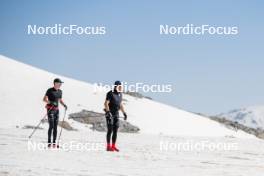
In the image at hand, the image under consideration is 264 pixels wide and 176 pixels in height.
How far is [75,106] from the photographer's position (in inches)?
1548

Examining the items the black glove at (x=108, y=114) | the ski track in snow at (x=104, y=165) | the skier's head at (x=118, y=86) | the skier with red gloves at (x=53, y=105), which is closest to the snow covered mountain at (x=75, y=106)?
the skier with red gloves at (x=53, y=105)

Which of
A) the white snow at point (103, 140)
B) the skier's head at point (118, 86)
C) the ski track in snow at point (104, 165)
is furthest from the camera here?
the skier's head at point (118, 86)

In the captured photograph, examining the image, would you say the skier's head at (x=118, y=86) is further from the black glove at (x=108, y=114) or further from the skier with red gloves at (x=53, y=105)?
the skier with red gloves at (x=53, y=105)

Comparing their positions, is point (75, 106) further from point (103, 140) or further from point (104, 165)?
point (104, 165)

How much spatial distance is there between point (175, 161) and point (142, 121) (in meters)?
26.6

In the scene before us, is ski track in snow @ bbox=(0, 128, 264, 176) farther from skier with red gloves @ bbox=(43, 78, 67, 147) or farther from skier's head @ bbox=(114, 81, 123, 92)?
skier's head @ bbox=(114, 81, 123, 92)

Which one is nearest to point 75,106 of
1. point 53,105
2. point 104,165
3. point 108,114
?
point 53,105

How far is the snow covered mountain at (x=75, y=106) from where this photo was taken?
3562 centimetres

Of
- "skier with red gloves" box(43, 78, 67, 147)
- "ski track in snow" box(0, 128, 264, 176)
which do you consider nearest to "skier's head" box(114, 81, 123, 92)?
"skier with red gloves" box(43, 78, 67, 147)

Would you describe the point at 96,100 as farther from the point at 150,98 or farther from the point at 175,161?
the point at 175,161

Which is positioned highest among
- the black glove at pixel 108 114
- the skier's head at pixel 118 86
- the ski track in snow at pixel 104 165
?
the skier's head at pixel 118 86

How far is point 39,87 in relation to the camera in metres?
42.5

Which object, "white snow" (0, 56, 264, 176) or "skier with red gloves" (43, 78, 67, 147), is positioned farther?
"skier with red gloves" (43, 78, 67, 147)

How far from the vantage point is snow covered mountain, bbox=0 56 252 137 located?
35.6 metres
